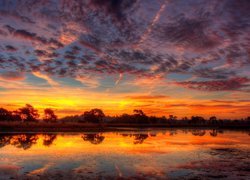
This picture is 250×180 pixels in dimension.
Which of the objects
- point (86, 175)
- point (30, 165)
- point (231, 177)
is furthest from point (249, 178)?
point (30, 165)

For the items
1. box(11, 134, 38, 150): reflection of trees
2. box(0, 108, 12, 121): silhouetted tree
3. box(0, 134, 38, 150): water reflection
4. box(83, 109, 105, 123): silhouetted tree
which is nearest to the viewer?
box(11, 134, 38, 150): reflection of trees

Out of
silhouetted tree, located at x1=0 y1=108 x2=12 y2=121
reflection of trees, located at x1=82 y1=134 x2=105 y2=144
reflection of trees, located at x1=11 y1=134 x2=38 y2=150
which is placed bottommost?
reflection of trees, located at x1=11 y1=134 x2=38 y2=150

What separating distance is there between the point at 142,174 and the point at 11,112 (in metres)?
121

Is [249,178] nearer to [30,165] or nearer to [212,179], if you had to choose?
[212,179]

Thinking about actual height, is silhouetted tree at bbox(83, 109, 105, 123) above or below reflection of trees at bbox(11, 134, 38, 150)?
above

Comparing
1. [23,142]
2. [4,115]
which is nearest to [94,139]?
[23,142]

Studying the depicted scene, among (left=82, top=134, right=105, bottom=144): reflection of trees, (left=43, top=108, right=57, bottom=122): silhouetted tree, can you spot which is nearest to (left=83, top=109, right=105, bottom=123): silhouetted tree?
(left=43, top=108, right=57, bottom=122): silhouetted tree

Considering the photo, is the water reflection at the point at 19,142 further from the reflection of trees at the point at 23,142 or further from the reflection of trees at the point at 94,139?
the reflection of trees at the point at 94,139

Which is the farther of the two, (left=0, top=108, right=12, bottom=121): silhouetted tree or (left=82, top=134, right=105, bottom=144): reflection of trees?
(left=0, top=108, right=12, bottom=121): silhouetted tree

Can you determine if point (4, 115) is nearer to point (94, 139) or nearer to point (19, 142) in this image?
point (94, 139)

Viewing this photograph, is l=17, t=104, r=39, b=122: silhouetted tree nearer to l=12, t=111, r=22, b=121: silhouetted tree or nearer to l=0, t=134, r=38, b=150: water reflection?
l=12, t=111, r=22, b=121: silhouetted tree

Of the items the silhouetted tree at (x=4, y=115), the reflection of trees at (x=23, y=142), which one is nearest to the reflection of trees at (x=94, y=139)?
the reflection of trees at (x=23, y=142)

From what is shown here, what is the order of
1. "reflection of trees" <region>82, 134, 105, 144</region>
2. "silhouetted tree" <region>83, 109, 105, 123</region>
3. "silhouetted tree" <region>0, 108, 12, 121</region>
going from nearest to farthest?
"reflection of trees" <region>82, 134, 105, 144</region>, "silhouetted tree" <region>0, 108, 12, 121</region>, "silhouetted tree" <region>83, 109, 105, 123</region>

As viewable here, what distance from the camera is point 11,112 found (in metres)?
130
